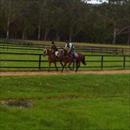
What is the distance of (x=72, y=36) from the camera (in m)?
116

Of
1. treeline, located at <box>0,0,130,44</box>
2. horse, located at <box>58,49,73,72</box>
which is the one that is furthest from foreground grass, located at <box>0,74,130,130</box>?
treeline, located at <box>0,0,130,44</box>

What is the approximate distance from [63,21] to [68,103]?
92154 millimetres

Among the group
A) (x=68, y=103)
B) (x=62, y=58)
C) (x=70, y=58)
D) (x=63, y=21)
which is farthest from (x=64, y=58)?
(x=63, y=21)

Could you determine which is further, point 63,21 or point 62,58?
point 63,21

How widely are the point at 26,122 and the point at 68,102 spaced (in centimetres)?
464

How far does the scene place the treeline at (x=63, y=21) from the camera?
347 feet

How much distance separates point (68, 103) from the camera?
18.6 m

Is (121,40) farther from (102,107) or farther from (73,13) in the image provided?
(102,107)

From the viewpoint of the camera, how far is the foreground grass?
1461 cm

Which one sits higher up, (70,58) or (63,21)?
(63,21)

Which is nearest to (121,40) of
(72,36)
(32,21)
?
(72,36)

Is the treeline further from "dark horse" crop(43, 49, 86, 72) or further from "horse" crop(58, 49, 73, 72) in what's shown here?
"horse" crop(58, 49, 73, 72)

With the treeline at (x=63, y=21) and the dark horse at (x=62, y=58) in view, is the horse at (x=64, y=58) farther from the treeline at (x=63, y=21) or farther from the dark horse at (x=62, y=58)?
the treeline at (x=63, y=21)

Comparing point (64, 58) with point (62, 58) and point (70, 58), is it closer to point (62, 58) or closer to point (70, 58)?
point (62, 58)
